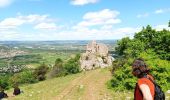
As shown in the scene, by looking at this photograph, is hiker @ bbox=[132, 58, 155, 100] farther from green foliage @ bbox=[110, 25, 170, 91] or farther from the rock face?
the rock face

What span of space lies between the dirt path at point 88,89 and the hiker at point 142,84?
883 inches

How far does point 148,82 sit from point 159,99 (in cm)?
40

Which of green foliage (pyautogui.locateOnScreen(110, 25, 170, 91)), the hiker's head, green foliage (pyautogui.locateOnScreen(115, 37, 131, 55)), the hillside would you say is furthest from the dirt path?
the hiker's head

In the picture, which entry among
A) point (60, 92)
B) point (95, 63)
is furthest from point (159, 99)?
point (95, 63)

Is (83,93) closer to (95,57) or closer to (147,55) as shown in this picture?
(147,55)

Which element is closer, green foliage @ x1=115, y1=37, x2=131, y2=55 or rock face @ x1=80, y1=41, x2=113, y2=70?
green foliage @ x1=115, y1=37, x2=131, y2=55

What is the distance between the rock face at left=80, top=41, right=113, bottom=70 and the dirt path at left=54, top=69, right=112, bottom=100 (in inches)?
700

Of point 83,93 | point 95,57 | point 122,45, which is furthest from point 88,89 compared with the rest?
point 95,57

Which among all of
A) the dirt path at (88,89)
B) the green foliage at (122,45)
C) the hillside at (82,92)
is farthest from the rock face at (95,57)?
the hillside at (82,92)

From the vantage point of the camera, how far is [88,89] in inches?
1382

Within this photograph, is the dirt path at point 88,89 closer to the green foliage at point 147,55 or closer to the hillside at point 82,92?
the hillside at point 82,92

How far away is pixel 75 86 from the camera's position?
124 feet

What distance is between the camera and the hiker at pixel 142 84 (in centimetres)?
673

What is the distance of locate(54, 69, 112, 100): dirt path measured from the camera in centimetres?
3119
